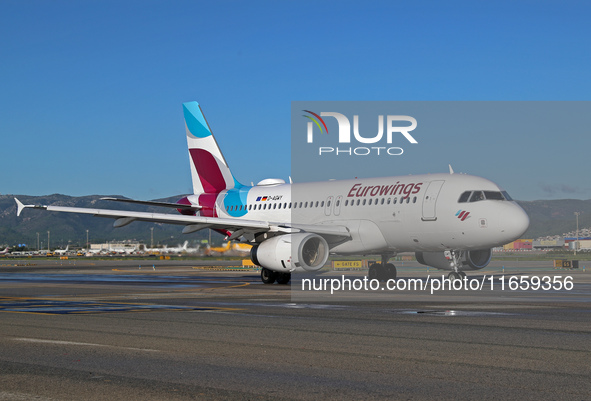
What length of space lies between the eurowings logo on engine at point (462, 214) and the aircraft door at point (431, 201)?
3.23 feet

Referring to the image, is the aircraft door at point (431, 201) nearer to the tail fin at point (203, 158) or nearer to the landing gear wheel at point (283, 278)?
the landing gear wheel at point (283, 278)

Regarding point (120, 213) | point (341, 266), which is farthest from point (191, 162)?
point (341, 266)

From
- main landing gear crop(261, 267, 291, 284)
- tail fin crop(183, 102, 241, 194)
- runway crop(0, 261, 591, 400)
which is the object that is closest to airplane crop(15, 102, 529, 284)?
main landing gear crop(261, 267, 291, 284)

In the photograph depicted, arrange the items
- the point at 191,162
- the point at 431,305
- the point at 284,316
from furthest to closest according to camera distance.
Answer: the point at 191,162
the point at 431,305
the point at 284,316

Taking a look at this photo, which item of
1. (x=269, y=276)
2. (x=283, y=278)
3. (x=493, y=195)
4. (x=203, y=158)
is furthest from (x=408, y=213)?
(x=203, y=158)

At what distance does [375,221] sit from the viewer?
1204 inches

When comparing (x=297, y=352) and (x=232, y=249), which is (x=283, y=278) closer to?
(x=232, y=249)

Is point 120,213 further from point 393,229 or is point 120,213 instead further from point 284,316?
point 284,316

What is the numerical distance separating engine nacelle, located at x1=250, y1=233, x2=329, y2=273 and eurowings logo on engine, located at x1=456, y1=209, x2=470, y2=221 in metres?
5.36

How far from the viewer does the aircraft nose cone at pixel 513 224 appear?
88.2ft

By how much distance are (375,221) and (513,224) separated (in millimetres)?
6025

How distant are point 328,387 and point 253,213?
29.6 meters

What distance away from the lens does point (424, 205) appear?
1135 inches

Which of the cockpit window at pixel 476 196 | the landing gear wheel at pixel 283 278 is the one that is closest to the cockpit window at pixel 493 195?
the cockpit window at pixel 476 196
